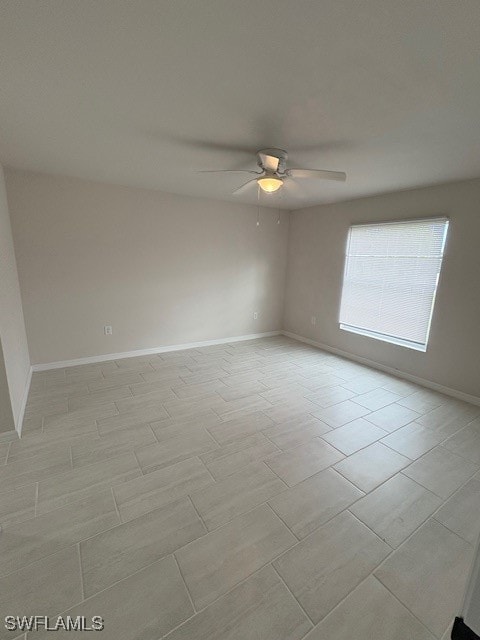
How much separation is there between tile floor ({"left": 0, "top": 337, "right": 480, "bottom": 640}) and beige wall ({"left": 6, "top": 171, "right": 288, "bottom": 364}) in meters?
1.14

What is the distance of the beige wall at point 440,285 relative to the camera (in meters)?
3.03

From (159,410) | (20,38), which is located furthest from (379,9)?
(159,410)

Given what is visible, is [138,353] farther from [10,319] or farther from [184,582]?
[184,582]

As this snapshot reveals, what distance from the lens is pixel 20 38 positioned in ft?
4.01

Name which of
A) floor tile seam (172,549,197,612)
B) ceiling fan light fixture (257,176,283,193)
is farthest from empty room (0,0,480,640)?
ceiling fan light fixture (257,176,283,193)

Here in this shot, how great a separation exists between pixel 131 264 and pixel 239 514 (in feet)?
11.0

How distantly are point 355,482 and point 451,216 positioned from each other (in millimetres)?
2992

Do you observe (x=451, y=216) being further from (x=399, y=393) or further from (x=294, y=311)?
(x=294, y=311)

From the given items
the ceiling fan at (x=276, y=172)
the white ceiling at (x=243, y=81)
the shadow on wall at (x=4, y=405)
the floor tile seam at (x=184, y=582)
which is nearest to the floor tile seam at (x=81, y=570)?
the floor tile seam at (x=184, y=582)

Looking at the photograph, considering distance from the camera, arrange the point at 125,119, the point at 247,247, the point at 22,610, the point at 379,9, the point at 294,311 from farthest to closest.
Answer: the point at 294,311 < the point at 247,247 < the point at 125,119 < the point at 22,610 < the point at 379,9

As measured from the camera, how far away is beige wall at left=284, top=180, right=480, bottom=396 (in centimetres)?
303

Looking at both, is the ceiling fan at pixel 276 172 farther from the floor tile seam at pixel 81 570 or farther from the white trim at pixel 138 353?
the white trim at pixel 138 353

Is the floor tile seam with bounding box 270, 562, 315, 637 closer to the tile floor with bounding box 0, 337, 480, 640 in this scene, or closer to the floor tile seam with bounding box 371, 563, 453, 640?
the tile floor with bounding box 0, 337, 480, 640

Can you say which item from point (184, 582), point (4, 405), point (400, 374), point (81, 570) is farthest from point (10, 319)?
point (400, 374)
